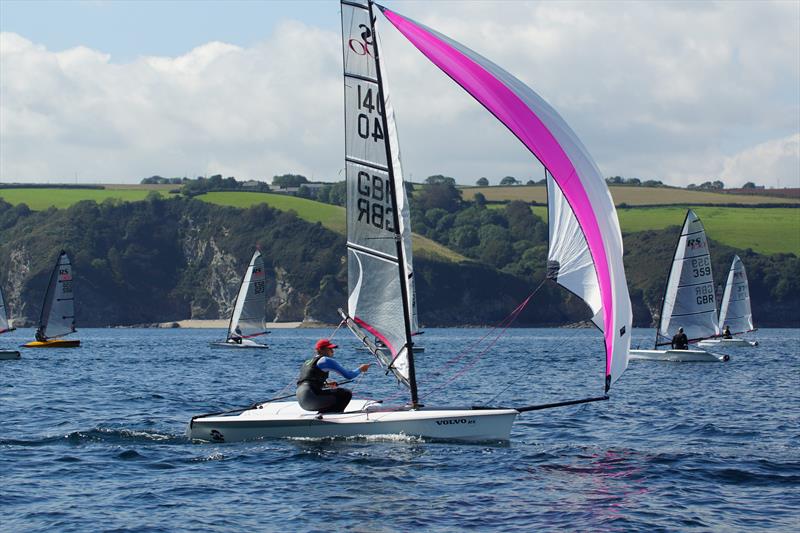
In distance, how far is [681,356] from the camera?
44938 millimetres

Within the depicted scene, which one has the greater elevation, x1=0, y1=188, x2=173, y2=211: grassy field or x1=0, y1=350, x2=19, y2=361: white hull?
x1=0, y1=188, x2=173, y2=211: grassy field

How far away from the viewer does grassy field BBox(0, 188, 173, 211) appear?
515 ft

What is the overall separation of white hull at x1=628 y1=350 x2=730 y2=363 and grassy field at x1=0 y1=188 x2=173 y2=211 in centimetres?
11936

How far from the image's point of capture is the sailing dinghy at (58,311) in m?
59.5

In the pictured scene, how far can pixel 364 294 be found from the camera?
19.3 meters

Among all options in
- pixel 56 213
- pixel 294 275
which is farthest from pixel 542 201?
pixel 56 213

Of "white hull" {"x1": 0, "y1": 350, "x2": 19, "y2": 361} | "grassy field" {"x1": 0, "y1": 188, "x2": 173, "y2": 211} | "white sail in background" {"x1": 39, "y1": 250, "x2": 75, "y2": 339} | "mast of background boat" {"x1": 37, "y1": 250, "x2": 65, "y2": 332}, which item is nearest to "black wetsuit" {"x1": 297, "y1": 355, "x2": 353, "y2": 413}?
"white hull" {"x1": 0, "y1": 350, "x2": 19, "y2": 361}

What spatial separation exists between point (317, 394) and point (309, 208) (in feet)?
460

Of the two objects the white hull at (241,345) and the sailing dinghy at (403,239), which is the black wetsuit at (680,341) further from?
the sailing dinghy at (403,239)

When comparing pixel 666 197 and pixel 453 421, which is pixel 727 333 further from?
pixel 666 197

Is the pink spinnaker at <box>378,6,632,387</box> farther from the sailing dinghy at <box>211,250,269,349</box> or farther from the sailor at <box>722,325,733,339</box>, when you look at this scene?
the sailor at <box>722,325,733,339</box>

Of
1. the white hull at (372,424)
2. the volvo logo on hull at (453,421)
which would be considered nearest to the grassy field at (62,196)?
the white hull at (372,424)

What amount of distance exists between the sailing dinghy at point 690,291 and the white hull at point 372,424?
95.8 feet

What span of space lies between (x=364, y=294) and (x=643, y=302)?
124681mm
